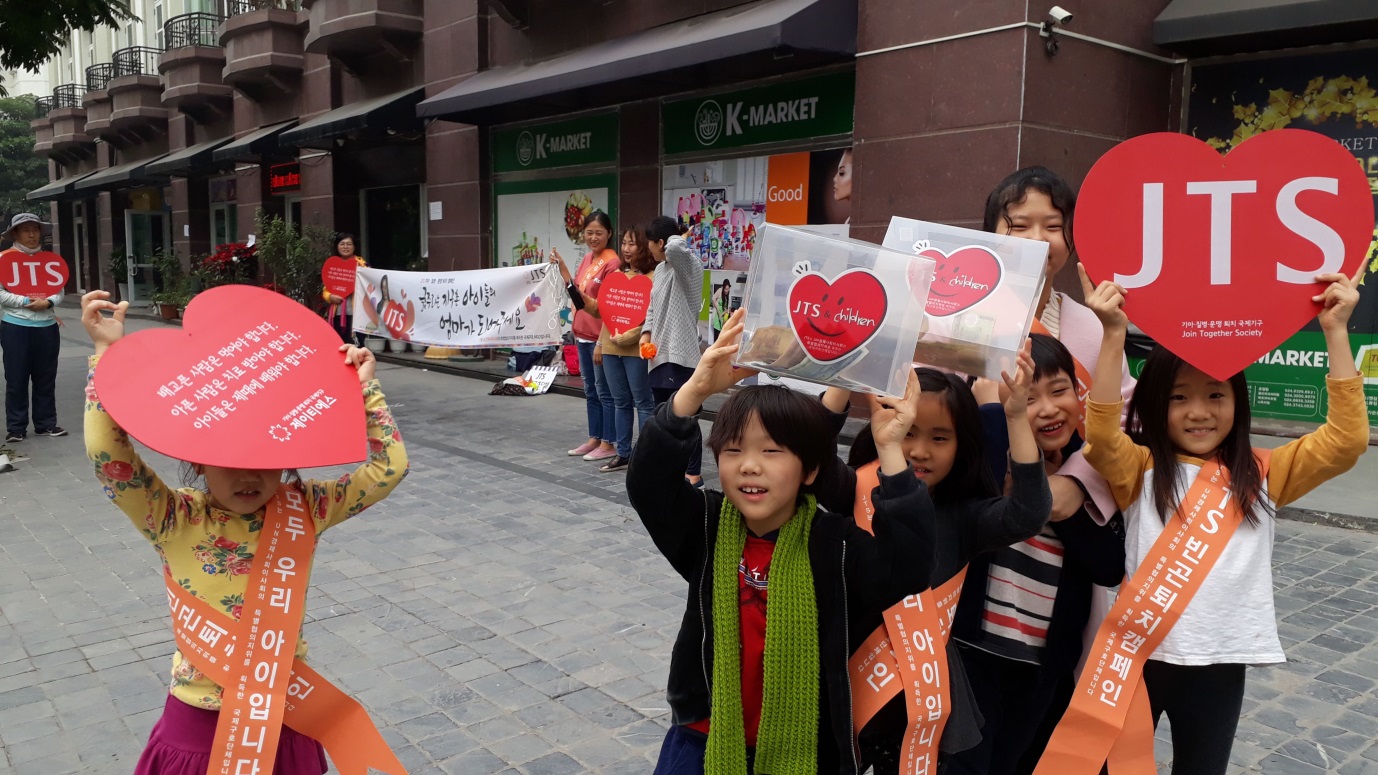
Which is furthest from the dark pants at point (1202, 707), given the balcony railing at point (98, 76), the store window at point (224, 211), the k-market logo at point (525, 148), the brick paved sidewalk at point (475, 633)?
the balcony railing at point (98, 76)

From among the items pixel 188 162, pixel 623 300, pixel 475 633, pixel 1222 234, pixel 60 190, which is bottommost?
pixel 475 633

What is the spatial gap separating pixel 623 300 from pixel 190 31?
19.7m

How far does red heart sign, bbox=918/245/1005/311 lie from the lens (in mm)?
1989

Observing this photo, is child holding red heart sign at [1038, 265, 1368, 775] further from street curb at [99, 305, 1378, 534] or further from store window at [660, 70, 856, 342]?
store window at [660, 70, 856, 342]

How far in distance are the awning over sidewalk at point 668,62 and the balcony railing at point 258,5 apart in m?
7.87

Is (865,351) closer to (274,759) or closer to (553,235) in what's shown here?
(274,759)

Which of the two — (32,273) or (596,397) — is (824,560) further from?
(32,273)

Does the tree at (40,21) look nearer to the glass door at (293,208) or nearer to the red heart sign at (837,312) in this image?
the glass door at (293,208)

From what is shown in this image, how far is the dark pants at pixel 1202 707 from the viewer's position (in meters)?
2.19

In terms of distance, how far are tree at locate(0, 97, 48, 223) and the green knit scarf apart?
1938 inches

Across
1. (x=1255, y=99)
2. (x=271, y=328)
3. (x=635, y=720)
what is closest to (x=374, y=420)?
(x=271, y=328)

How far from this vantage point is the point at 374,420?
232 centimetres

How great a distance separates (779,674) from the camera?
1908mm

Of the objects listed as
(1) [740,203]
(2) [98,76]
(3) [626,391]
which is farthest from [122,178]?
(3) [626,391]
